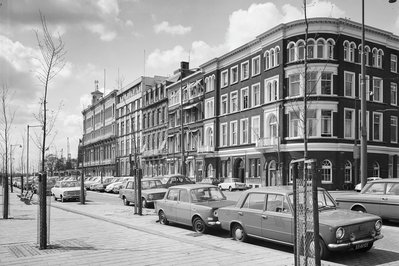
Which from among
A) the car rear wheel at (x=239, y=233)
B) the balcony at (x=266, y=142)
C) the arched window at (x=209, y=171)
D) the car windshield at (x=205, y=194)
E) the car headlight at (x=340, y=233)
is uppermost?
the balcony at (x=266, y=142)

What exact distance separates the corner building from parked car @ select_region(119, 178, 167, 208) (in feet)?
61.9

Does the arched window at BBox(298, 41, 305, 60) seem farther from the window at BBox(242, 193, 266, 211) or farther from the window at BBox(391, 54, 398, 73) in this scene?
the window at BBox(242, 193, 266, 211)

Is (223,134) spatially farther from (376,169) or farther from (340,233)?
(340,233)

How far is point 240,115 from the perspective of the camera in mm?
51719

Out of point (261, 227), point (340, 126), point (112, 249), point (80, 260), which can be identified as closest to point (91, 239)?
point (112, 249)

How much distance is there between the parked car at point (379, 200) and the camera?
1396cm

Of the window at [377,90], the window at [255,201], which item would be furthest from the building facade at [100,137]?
the window at [255,201]

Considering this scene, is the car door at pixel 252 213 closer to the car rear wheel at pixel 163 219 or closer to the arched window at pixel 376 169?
the car rear wheel at pixel 163 219

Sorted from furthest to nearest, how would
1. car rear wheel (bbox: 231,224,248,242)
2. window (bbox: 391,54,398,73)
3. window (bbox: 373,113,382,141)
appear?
window (bbox: 391,54,398,73)
window (bbox: 373,113,382,141)
car rear wheel (bbox: 231,224,248,242)

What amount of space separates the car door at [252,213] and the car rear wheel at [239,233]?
0.26m

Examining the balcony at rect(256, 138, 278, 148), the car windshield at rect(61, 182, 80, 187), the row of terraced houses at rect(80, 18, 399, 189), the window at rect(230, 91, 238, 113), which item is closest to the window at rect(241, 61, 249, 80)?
the row of terraced houses at rect(80, 18, 399, 189)

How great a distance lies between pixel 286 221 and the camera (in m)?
9.99

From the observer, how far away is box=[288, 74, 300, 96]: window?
141 feet

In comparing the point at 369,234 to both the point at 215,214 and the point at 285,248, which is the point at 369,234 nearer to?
the point at 285,248
